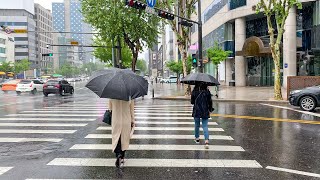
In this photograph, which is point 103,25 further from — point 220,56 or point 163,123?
point 163,123

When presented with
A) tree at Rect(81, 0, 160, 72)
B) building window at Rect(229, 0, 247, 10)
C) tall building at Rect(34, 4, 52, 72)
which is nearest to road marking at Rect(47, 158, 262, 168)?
tree at Rect(81, 0, 160, 72)

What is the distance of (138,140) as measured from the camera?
30.1 ft

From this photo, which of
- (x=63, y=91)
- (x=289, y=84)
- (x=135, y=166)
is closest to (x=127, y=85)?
(x=135, y=166)

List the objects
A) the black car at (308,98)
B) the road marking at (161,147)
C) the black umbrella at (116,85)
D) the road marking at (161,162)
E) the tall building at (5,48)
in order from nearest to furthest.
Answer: the black umbrella at (116,85) → the road marking at (161,162) → the road marking at (161,147) → the black car at (308,98) → the tall building at (5,48)

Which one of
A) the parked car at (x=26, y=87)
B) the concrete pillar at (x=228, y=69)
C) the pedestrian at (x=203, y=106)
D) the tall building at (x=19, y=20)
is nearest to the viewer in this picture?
the pedestrian at (x=203, y=106)

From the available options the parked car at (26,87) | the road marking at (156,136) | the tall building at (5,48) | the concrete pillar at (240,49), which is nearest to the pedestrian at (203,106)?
the road marking at (156,136)

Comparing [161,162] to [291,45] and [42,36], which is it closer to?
[291,45]

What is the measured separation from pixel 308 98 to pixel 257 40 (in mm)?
20916

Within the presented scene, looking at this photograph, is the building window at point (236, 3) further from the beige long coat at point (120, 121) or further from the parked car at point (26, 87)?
the beige long coat at point (120, 121)

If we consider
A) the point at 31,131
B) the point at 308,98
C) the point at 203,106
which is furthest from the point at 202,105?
the point at 308,98

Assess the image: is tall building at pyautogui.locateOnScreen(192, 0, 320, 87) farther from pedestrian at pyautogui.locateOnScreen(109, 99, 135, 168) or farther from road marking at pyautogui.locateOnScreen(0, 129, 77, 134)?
pedestrian at pyautogui.locateOnScreen(109, 99, 135, 168)

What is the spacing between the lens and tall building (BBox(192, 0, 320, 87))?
3397 centimetres

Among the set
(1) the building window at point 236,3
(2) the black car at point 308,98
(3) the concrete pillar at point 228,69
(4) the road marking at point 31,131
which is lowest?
(4) the road marking at point 31,131

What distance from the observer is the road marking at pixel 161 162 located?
6602mm
